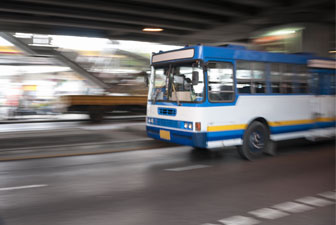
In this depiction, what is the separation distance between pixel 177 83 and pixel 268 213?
4.25 m

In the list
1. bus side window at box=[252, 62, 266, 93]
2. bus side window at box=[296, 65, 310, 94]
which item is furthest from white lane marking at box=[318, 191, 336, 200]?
bus side window at box=[296, 65, 310, 94]

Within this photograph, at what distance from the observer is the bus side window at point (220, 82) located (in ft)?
25.5

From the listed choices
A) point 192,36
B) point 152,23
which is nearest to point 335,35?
point 192,36

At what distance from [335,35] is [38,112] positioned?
18.2 m

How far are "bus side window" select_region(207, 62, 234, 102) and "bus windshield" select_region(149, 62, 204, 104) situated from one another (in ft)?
0.85

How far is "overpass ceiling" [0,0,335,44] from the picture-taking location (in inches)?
556

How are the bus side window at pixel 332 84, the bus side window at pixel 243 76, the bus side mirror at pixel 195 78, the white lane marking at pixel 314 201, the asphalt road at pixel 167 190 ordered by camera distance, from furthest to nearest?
1. the bus side window at pixel 332 84
2. the bus side window at pixel 243 76
3. the bus side mirror at pixel 195 78
4. the white lane marking at pixel 314 201
5. the asphalt road at pixel 167 190

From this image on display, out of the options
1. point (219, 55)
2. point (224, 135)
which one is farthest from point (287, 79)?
point (224, 135)

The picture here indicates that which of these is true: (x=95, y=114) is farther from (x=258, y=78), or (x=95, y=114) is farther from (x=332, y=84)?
(x=332, y=84)

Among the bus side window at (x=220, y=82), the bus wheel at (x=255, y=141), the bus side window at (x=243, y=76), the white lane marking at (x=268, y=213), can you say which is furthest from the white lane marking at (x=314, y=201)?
the bus side window at (x=243, y=76)

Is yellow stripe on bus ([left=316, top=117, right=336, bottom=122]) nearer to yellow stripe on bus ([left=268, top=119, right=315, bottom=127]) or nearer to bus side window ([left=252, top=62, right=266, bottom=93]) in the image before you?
yellow stripe on bus ([left=268, top=119, right=315, bottom=127])

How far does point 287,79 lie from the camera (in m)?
9.46

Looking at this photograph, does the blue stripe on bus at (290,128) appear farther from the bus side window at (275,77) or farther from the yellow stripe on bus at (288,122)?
the bus side window at (275,77)

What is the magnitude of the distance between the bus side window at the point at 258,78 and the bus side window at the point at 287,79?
2.69 ft
